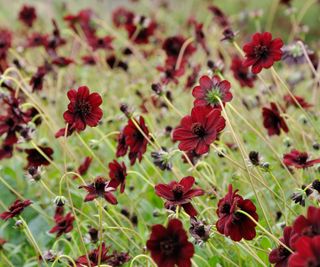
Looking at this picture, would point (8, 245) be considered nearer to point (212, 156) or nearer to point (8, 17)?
point (212, 156)

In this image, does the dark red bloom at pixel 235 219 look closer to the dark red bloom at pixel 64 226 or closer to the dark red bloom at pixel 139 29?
the dark red bloom at pixel 64 226

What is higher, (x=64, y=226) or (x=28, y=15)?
(x=28, y=15)

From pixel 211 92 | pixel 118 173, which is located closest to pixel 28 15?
pixel 118 173

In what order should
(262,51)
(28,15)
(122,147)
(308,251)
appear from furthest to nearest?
(28,15) < (122,147) < (262,51) < (308,251)

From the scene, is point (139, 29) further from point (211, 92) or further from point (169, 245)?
point (169, 245)

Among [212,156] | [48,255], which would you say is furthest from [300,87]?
[48,255]

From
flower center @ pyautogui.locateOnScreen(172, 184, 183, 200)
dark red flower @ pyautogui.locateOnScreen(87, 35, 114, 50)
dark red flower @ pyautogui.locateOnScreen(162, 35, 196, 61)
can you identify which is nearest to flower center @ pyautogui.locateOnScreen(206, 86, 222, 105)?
flower center @ pyautogui.locateOnScreen(172, 184, 183, 200)
